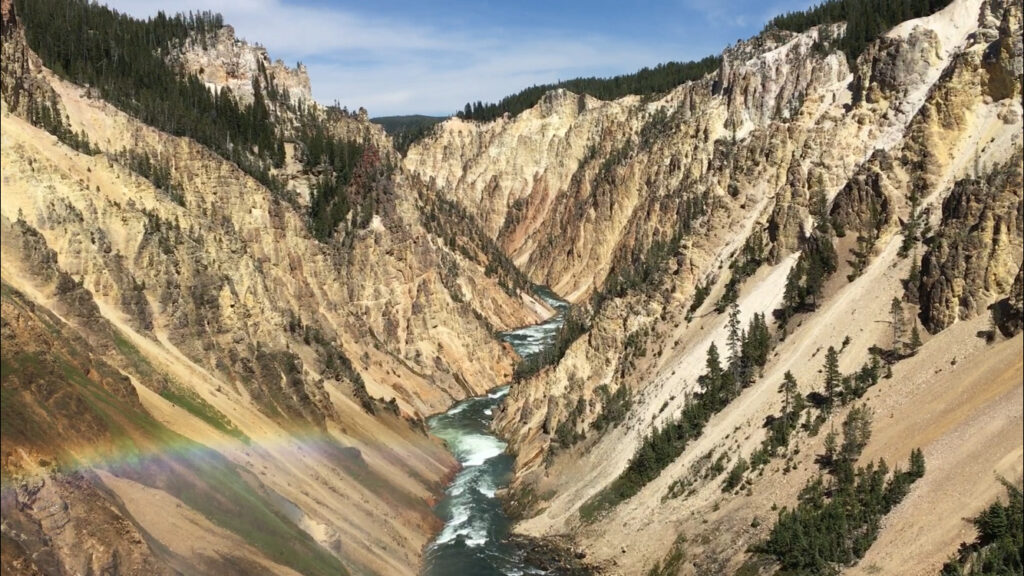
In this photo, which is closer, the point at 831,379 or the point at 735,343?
the point at 831,379

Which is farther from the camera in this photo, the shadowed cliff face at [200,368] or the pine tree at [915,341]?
the pine tree at [915,341]

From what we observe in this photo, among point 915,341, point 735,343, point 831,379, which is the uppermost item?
point 915,341

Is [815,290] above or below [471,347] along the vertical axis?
above

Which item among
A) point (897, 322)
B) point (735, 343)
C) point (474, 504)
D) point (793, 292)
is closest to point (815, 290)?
point (793, 292)

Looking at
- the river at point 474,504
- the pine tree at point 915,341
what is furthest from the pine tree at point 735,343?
the river at point 474,504

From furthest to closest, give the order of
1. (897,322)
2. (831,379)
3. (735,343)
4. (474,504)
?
(474,504)
(735,343)
(897,322)
(831,379)

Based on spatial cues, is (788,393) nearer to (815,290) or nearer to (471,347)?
(815,290)

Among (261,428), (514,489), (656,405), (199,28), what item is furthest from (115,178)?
(199,28)

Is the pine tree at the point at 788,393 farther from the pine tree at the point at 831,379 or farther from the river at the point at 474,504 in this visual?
the river at the point at 474,504

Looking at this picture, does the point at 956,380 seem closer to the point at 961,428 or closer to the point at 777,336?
the point at 961,428

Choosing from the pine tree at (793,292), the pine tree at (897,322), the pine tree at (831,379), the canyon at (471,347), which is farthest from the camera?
the pine tree at (793,292)
